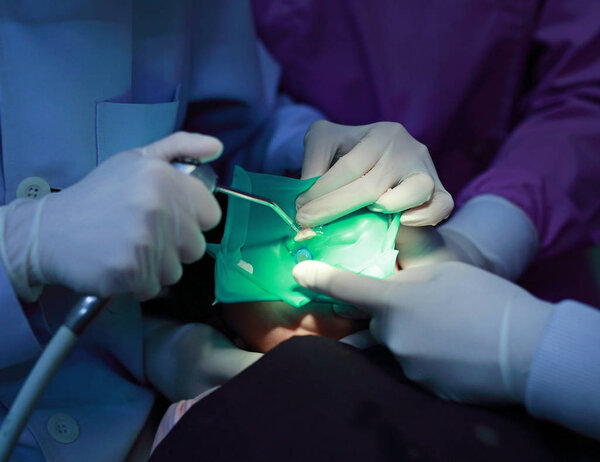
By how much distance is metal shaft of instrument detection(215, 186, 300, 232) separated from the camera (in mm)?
703

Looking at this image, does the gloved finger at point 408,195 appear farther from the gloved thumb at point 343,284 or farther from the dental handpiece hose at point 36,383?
the dental handpiece hose at point 36,383

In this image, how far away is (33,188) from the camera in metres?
0.89

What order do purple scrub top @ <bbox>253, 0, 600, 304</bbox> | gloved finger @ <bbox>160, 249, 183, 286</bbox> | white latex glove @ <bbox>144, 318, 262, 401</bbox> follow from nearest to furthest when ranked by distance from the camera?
gloved finger @ <bbox>160, 249, 183, 286</bbox> → white latex glove @ <bbox>144, 318, 262, 401</bbox> → purple scrub top @ <bbox>253, 0, 600, 304</bbox>

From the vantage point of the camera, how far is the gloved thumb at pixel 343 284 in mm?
837

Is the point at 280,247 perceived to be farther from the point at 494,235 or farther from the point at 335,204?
the point at 494,235

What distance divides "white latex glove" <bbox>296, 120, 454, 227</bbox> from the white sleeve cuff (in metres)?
0.27

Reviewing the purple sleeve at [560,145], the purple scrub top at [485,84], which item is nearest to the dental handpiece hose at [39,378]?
the purple scrub top at [485,84]

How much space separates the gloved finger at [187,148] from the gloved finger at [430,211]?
1.21 ft

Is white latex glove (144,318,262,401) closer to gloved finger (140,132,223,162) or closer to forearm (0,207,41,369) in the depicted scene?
forearm (0,207,41,369)

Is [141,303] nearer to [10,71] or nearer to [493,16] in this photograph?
[10,71]

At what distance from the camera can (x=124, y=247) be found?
68 cm

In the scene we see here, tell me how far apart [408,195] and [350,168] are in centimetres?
11

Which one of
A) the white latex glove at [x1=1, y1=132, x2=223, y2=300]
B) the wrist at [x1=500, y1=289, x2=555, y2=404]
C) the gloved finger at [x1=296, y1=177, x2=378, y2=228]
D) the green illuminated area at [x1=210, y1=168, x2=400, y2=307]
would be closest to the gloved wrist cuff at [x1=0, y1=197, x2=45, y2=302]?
the white latex glove at [x1=1, y1=132, x2=223, y2=300]

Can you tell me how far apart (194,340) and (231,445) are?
35cm
